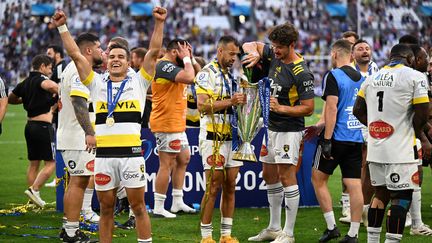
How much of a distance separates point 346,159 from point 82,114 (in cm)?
311

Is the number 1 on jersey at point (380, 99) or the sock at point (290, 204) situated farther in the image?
the sock at point (290, 204)

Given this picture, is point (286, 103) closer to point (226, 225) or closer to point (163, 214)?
point (226, 225)

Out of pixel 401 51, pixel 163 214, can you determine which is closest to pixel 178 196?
pixel 163 214

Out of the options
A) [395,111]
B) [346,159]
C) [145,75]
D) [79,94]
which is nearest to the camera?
[395,111]

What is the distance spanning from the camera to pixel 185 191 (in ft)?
41.6

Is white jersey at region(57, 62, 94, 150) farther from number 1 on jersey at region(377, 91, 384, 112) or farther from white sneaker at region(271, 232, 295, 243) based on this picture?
number 1 on jersey at region(377, 91, 384, 112)

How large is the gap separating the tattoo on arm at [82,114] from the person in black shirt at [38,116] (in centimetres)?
308

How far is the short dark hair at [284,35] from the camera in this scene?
372 inches

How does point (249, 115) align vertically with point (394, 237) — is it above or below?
above

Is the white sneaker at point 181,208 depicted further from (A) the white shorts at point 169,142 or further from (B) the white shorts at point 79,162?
(B) the white shorts at point 79,162

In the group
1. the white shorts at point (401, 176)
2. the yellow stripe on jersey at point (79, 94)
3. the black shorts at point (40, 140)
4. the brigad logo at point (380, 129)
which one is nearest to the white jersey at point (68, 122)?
the yellow stripe on jersey at point (79, 94)

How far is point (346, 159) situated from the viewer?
10.0 meters

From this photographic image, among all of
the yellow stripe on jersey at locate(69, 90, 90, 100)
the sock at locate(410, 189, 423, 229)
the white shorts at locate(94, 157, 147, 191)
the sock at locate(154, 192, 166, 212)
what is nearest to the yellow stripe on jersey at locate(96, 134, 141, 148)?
the white shorts at locate(94, 157, 147, 191)

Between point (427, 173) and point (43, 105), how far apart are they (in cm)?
782
